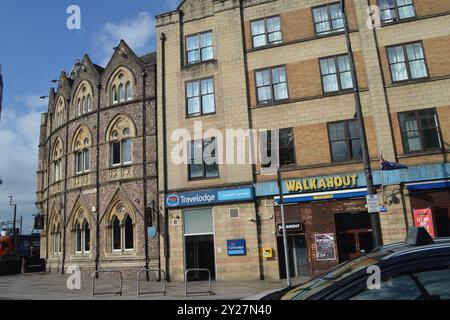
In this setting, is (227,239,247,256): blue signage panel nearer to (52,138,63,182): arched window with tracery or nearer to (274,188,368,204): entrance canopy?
(274,188,368,204): entrance canopy

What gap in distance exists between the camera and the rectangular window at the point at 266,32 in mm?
20984

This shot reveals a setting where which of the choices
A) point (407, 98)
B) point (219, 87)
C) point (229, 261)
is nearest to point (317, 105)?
point (407, 98)

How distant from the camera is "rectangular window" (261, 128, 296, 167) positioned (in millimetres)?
19530

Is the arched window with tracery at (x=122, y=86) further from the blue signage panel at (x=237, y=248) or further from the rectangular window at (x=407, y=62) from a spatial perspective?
the rectangular window at (x=407, y=62)

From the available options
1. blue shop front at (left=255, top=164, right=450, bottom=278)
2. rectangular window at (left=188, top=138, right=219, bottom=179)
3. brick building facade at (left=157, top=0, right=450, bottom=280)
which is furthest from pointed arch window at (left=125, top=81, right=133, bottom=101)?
blue shop front at (left=255, top=164, right=450, bottom=278)

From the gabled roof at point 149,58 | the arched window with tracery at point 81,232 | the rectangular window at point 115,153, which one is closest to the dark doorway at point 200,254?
the rectangular window at point 115,153

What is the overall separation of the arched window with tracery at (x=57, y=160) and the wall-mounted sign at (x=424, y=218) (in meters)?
23.9

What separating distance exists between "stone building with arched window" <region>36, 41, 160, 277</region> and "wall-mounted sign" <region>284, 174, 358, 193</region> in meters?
8.09

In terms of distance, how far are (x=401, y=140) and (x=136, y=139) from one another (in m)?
15.0

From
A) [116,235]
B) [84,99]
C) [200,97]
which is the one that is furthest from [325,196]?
[84,99]

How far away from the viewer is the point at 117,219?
2323 centimetres

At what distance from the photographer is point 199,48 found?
22.5 meters

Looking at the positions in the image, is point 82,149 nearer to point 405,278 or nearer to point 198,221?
point 198,221
